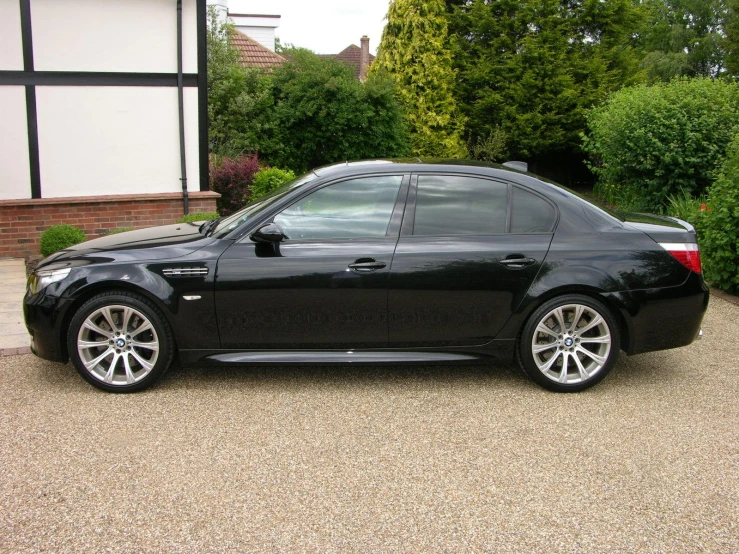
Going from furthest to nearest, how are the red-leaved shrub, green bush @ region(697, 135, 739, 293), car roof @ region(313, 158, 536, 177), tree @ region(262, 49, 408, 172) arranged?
tree @ region(262, 49, 408, 172), the red-leaved shrub, green bush @ region(697, 135, 739, 293), car roof @ region(313, 158, 536, 177)

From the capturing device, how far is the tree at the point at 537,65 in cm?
1677

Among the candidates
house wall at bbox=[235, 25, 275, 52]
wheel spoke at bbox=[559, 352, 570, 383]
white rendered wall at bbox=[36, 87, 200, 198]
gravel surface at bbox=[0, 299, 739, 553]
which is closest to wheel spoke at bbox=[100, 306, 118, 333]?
gravel surface at bbox=[0, 299, 739, 553]

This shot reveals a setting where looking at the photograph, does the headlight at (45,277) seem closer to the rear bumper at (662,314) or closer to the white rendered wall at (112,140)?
the rear bumper at (662,314)

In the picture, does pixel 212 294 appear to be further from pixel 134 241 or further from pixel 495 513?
pixel 495 513

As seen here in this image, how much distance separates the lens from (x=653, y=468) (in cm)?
403

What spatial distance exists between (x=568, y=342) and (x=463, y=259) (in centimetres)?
92

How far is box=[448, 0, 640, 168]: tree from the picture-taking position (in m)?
16.8

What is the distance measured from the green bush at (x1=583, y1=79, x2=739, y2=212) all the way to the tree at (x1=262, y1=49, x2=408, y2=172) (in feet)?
15.7

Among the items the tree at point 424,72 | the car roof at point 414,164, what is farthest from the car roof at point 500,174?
the tree at point 424,72

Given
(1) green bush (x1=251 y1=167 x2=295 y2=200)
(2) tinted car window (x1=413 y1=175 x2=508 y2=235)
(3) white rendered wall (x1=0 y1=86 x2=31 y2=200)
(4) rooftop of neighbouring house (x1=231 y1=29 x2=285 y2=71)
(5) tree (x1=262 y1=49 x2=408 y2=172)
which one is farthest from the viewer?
(4) rooftop of neighbouring house (x1=231 y1=29 x2=285 y2=71)

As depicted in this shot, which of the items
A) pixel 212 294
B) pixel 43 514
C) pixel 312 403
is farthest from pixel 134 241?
pixel 43 514

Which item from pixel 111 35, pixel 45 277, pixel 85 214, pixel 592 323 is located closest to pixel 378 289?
pixel 592 323

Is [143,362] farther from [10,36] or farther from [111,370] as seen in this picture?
[10,36]

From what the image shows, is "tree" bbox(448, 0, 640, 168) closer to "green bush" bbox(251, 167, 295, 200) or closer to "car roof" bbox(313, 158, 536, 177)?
"green bush" bbox(251, 167, 295, 200)
